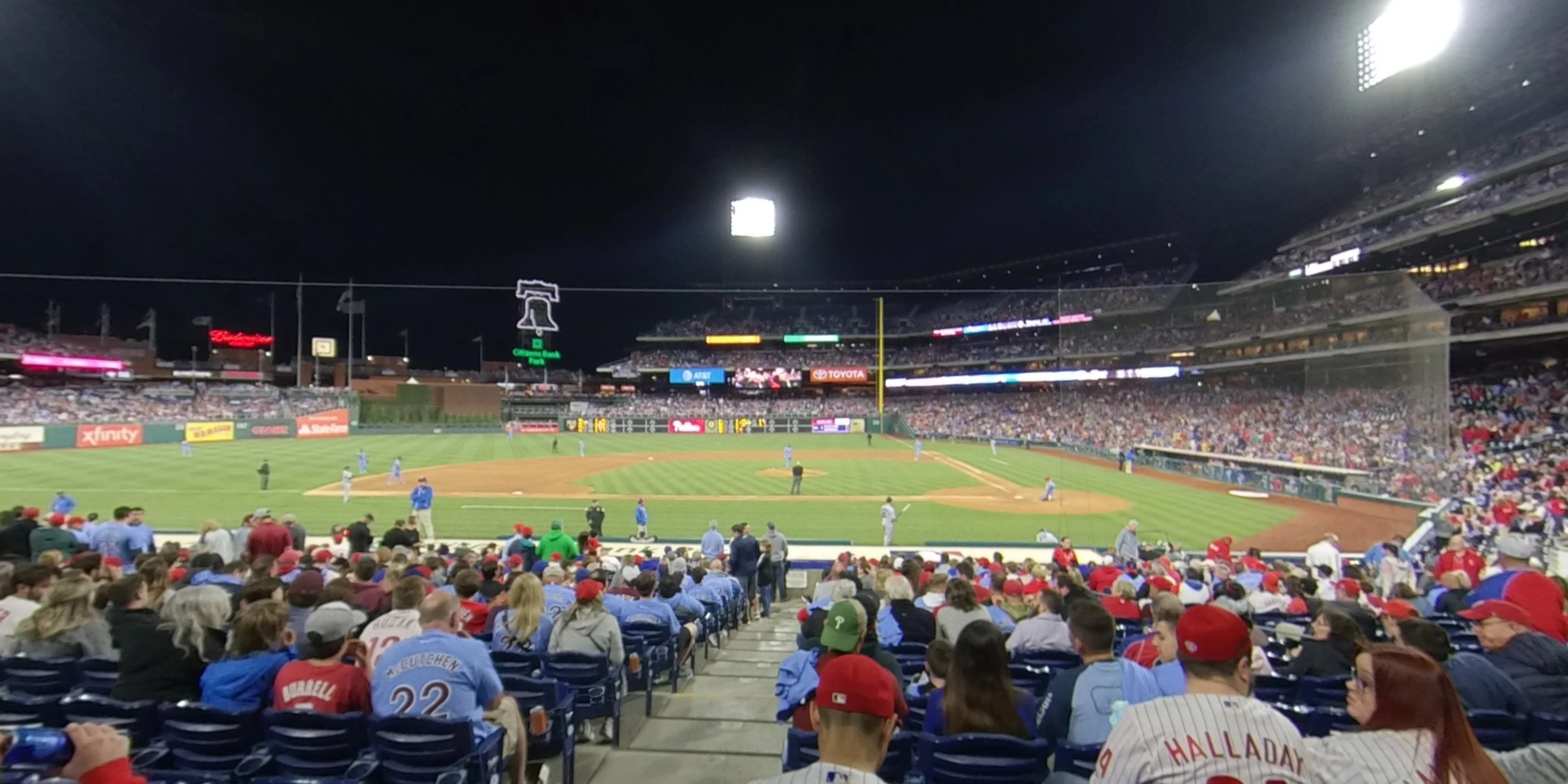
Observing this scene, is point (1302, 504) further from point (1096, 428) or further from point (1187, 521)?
point (1096, 428)

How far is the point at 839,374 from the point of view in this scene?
280 feet

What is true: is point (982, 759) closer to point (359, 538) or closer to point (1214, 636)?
point (1214, 636)

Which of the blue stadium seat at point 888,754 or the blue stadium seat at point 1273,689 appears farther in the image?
the blue stadium seat at point 1273,689

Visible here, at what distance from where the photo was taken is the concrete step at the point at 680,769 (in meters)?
4.89

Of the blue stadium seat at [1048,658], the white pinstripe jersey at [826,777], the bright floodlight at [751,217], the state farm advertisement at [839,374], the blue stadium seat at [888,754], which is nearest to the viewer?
the white pinstripe jersey at [826,777]

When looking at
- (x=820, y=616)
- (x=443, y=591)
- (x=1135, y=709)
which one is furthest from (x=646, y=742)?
(x=1135, y=709)

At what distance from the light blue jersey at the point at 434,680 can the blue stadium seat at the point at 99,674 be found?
2.22m

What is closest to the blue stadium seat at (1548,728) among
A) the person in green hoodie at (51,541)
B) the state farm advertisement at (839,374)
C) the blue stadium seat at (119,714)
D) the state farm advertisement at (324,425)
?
the blue stadium seat at (119,714)

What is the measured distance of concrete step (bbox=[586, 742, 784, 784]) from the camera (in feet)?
16.1

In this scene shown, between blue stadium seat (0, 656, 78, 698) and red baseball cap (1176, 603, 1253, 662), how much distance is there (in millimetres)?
6521

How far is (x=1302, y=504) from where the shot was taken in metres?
26.4

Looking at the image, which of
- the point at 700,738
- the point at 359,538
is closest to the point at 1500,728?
the point at 700,738

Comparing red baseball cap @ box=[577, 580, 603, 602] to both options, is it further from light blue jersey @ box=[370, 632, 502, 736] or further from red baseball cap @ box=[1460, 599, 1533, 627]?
red baseball cap @ box=[1460, 599, 1533, 627]

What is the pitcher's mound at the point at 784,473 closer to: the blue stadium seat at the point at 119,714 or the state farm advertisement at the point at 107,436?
the blue stadium seat at the point at 119,714
